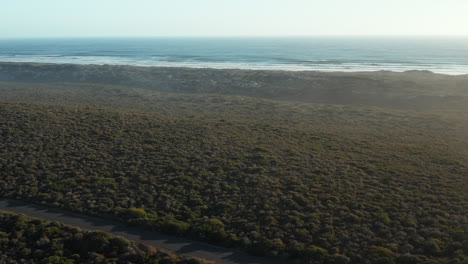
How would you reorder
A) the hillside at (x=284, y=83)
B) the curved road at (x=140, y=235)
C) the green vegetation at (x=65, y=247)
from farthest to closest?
the hillside at (x=284, y=83) → the curved road at (x=140, y=235) → the green vegetation at (x=65, y=247)

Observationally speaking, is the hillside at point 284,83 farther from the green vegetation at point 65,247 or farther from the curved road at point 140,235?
the green vegetation at point 65,247

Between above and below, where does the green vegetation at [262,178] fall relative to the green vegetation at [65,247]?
above

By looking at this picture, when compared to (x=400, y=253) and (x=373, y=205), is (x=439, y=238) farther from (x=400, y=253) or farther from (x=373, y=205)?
(x=373, y=205)

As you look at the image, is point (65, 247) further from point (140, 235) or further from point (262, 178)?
point (262, 178)

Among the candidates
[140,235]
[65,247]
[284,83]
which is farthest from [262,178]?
[284,83]

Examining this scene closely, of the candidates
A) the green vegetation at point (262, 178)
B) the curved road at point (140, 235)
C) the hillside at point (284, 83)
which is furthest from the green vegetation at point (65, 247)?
the hillside at point (284, 83)
